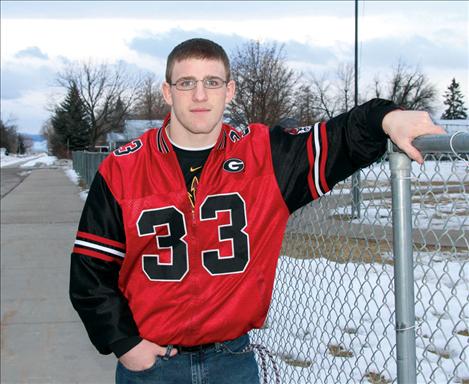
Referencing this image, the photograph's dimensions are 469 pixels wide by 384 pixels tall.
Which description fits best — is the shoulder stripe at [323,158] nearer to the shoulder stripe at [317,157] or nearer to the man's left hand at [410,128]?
the shoulder stripe at [317,157]

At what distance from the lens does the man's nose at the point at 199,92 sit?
81.3 inches

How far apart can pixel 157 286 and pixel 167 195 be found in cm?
33

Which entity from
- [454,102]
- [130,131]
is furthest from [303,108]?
[454,102]

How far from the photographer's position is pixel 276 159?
209 cm

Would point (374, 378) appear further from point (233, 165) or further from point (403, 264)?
point (233, 165)

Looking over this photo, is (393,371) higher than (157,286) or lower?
lower

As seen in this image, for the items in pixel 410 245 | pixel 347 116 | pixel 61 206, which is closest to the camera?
pixel 410 245

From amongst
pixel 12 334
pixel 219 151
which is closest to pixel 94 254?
pixel 219 151

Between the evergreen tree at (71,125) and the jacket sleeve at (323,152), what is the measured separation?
63261 millimetres

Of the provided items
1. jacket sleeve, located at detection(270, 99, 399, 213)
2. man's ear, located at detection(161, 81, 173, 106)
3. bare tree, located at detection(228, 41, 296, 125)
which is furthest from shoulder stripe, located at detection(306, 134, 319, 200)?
bare tree, located at detection(228, 41, 296, 125)

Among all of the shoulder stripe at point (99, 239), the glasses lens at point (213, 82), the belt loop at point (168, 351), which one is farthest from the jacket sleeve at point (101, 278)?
the glasses lens at point (213, 82)

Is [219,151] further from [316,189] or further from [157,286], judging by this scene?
[157,286]

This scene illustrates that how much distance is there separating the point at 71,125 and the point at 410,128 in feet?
231

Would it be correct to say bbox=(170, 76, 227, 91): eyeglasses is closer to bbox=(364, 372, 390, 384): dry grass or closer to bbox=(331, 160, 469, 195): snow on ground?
bbox=(331, 160, 469, 195): snow on ground
